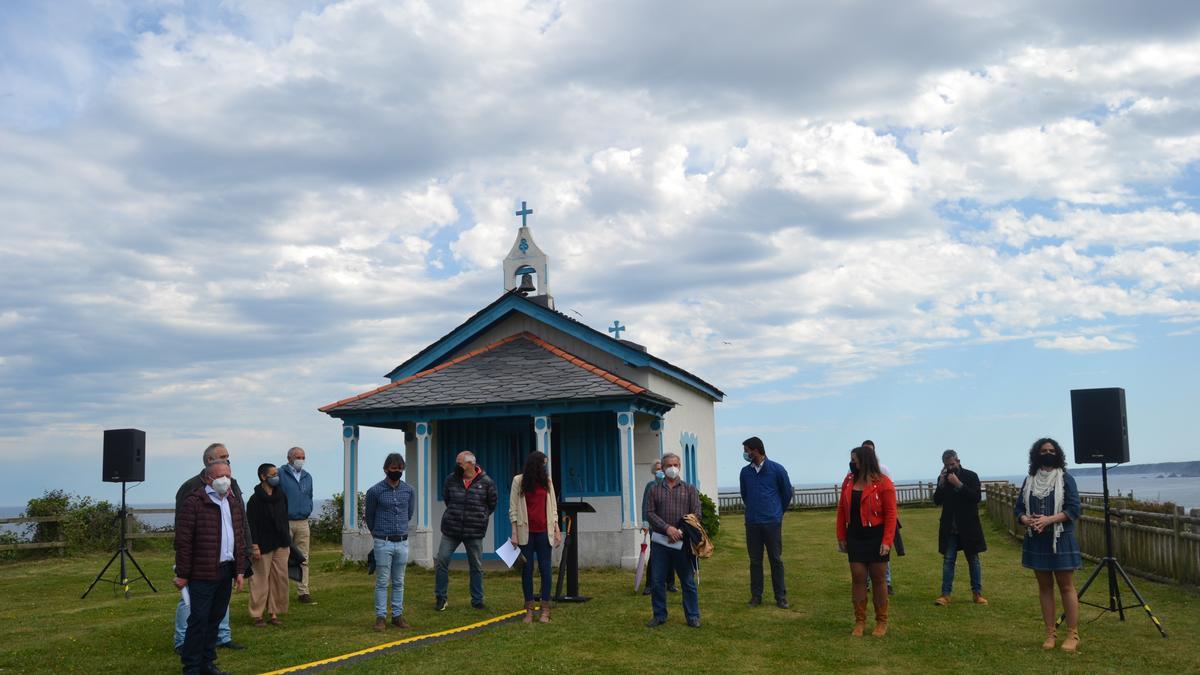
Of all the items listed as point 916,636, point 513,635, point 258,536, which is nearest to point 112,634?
point 258,536

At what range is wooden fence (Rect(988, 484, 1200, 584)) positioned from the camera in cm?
1216

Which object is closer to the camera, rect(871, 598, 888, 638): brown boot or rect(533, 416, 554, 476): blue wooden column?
rect(871, 598, 888, 638): brown boot

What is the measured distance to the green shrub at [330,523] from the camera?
2452cm

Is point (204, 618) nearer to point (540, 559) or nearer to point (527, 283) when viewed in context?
point (540, 559)

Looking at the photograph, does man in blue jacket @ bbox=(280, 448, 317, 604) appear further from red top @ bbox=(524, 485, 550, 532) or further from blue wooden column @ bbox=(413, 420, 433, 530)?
blue wooden column @ bbox=(413, 420, 433, 530)

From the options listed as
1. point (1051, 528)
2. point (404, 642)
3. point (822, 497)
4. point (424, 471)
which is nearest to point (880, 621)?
point (1051, 528)

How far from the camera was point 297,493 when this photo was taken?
11.1 m

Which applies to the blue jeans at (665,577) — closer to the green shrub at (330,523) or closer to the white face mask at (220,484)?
the white face mask at (220,484)

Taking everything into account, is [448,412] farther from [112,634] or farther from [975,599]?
[975,599]

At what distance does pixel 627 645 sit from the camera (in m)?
8.95

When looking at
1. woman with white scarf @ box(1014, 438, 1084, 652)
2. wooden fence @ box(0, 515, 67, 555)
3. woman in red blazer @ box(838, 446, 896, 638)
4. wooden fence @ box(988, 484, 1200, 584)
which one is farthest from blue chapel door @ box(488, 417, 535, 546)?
wooden fence @ box(0, 515, 67, 555)

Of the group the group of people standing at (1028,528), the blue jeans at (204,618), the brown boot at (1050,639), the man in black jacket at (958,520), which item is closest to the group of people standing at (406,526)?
the blue jeans at (204,618)

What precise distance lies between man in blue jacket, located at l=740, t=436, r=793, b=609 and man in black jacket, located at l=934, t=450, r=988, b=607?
1776 millimetres

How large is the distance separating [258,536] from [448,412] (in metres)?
5.60
